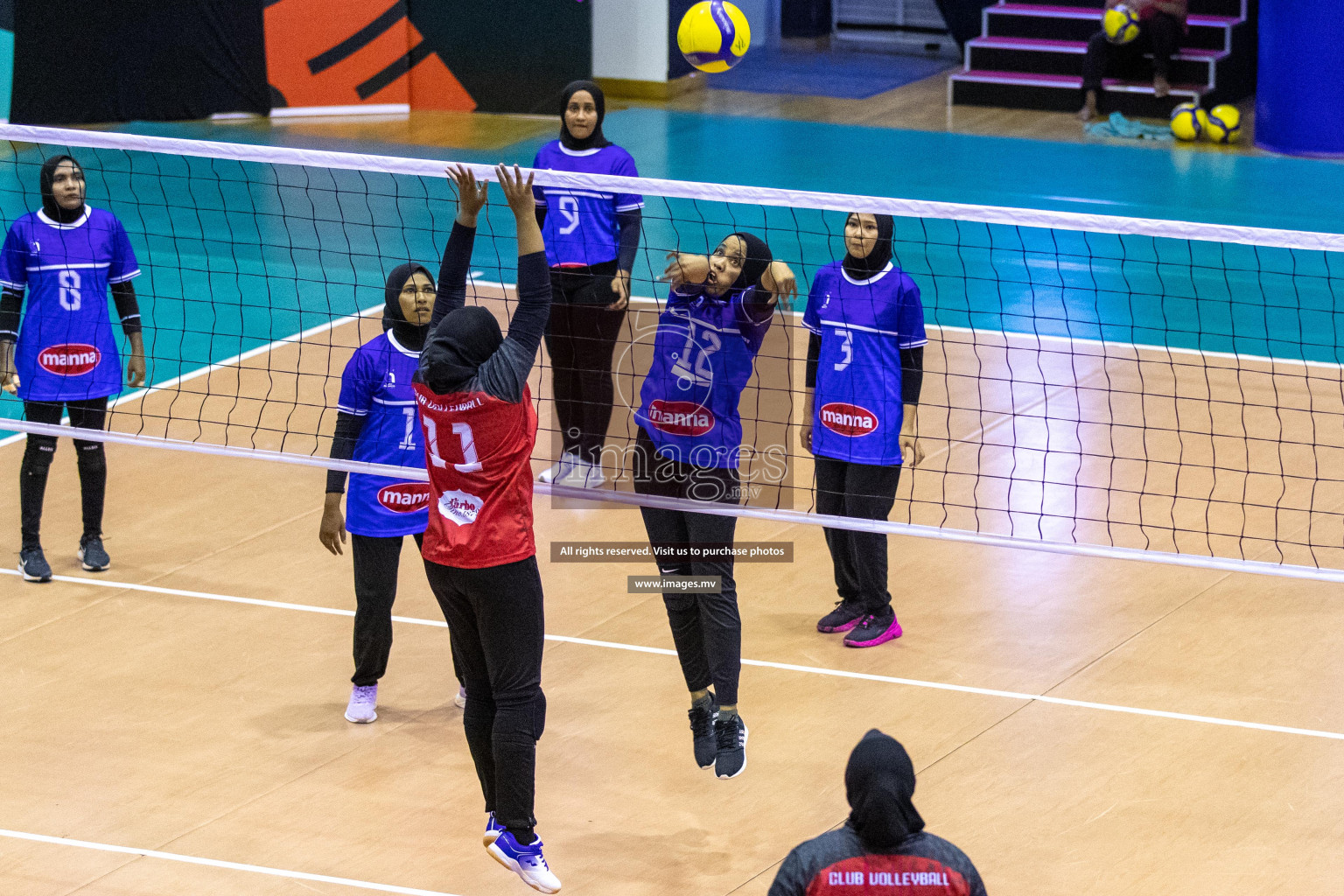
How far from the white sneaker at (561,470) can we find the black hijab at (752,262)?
3.23 metres

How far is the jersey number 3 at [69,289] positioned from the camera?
23.5ft

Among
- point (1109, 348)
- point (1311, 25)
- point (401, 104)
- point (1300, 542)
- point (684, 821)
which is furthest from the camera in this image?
point (401, 104)

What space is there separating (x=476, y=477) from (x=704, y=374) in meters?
1.19

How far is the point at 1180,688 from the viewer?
20.6 feet

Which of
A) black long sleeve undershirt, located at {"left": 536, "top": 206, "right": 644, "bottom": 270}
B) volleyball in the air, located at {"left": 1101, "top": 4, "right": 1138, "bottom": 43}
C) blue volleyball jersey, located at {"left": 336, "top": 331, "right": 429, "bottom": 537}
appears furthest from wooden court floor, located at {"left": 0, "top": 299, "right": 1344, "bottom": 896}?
volleyball in the air, located at {"left": 1101, "top": 4, "right": 1138, "bottom": 43}

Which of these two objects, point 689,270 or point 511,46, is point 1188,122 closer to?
point 511,46

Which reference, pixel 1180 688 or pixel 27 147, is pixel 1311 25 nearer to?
pixel 1180 688

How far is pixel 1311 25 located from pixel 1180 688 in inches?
429

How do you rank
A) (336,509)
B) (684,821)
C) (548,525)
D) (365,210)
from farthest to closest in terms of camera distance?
1. (365,210)
2. (548,525)
3. (336,509)
4. (684,821)

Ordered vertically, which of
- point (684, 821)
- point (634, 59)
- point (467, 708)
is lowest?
point (684, 821)

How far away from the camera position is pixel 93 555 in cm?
741

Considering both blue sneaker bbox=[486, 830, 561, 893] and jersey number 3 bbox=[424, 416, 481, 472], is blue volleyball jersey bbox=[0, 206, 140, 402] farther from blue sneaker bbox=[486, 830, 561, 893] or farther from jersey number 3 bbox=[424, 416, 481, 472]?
blue sneaker bbox=[486, 830, 561, 893]

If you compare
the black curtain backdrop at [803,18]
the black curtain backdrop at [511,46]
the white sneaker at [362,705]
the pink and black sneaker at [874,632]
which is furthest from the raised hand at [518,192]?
the black curtain backdrop at [803,18]

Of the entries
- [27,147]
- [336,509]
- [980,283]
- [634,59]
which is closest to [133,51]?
[27,147]
